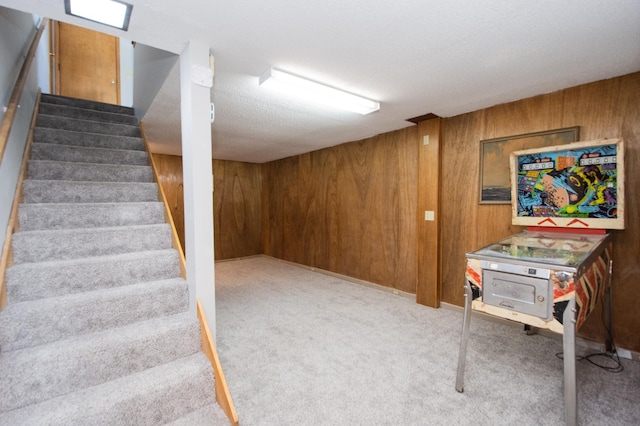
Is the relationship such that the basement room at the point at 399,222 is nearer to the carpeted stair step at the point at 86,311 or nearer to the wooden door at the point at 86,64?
the carpeted stair step at the point at 86,311

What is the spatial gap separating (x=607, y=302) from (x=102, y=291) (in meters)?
3.70

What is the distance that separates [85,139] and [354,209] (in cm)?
341

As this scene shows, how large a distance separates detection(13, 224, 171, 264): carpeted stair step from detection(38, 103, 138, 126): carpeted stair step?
197 centimetres

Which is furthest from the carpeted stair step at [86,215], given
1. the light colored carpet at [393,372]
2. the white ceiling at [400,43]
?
the light colored carpet at [393,372]

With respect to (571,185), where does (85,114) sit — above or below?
above

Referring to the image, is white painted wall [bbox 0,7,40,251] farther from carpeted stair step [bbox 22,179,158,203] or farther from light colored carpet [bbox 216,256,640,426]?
light colored carpet [bbox 216,256,640,426]

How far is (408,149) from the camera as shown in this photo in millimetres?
3604

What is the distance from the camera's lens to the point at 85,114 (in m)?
3.38

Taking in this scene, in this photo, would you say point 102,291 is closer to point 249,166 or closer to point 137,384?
point 137,384

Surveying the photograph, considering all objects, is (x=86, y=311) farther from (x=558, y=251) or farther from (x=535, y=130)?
(x=535, y=130)

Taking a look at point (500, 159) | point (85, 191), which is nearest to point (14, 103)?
point (85, 191)

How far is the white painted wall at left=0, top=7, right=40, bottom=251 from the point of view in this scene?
1.91 meters

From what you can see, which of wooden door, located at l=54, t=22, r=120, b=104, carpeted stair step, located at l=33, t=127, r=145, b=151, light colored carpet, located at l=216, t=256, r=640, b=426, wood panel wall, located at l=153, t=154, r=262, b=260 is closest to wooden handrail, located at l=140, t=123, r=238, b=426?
light colored carpet, located at l=216, t=256, r=640, b=426

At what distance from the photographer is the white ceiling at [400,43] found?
1436 millimetres
